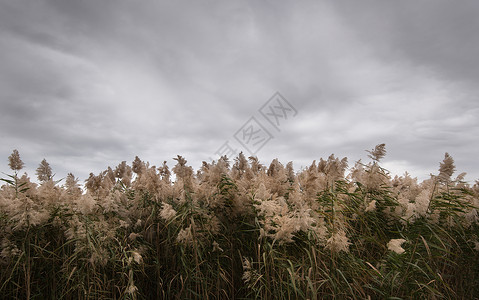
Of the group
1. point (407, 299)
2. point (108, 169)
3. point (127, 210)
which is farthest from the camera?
point (108, 169)

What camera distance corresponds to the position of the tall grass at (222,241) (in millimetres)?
3139

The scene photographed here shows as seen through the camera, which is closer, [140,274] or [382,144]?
[140,274]

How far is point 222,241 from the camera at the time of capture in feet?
11.8

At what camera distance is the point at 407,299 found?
323 cm

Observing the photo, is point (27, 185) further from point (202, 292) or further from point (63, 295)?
point (202, 292)

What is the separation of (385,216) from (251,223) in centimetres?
192

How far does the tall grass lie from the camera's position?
3.14m

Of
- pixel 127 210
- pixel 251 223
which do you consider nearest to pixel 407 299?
pixel 251 223

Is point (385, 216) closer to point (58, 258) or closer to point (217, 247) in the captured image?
point (217, 247)

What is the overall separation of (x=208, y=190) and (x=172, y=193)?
54 cm

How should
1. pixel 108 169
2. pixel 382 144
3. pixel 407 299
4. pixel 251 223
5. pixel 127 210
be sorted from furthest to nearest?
pixel 108 169
pixel 382 144
pixel 127 210
pixel 251 223
pixel 407 299

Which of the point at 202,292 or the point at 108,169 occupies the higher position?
the point at 108,169

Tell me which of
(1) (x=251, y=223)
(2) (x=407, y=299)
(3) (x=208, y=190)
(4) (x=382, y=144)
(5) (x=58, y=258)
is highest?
(4) (x=382, y=144)

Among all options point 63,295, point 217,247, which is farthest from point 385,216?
point 63,295
